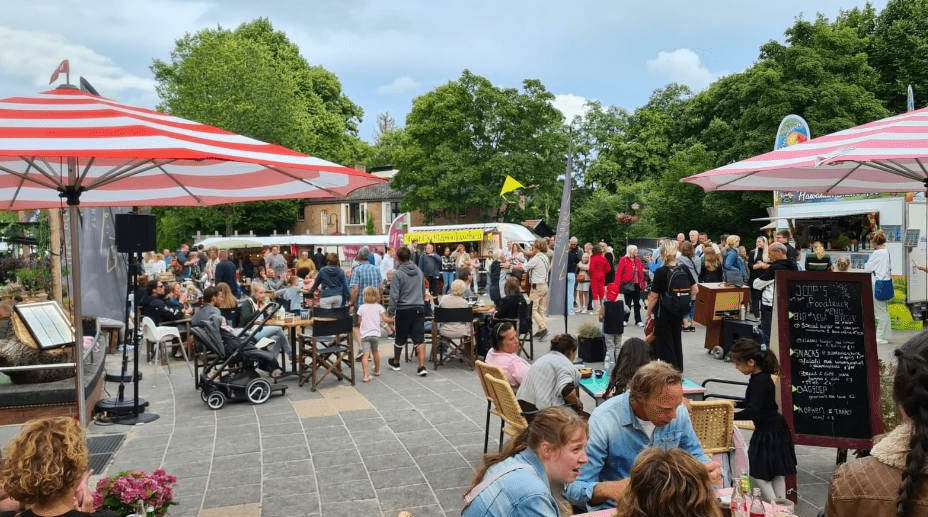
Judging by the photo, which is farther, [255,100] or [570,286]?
[255,100]

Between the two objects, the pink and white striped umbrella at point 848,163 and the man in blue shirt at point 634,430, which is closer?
the man in blue shirt at point 634,430

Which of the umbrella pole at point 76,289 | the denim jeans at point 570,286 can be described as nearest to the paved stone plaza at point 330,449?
the umbrella pole at point 76,289

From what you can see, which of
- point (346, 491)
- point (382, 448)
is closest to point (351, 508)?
point (346, 491)

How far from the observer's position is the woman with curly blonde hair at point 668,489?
1989 millimetres

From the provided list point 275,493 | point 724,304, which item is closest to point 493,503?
point 275,493

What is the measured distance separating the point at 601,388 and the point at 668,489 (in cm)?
348

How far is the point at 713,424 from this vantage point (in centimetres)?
414

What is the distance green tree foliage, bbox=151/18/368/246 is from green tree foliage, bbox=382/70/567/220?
7.49 meters

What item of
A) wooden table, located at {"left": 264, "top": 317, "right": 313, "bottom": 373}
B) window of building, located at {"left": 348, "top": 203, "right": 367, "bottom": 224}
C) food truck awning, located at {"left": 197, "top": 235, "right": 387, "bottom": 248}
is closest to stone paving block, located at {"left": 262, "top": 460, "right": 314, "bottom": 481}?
wooden table, located at {"left": 264, "top": 317, "right": 313, "bottom": 373}

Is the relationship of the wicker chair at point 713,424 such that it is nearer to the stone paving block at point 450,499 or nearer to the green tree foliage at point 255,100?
the stone paving block at point 450,499

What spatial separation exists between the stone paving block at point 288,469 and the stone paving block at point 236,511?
59cm

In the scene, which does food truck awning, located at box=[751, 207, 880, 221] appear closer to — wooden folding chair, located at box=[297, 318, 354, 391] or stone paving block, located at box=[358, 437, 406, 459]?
wooden folding chair, located at box=[297, 318, 354, 391]

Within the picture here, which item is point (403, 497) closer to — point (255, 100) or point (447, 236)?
point (447, 236)

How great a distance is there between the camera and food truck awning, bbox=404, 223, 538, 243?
29.3m
